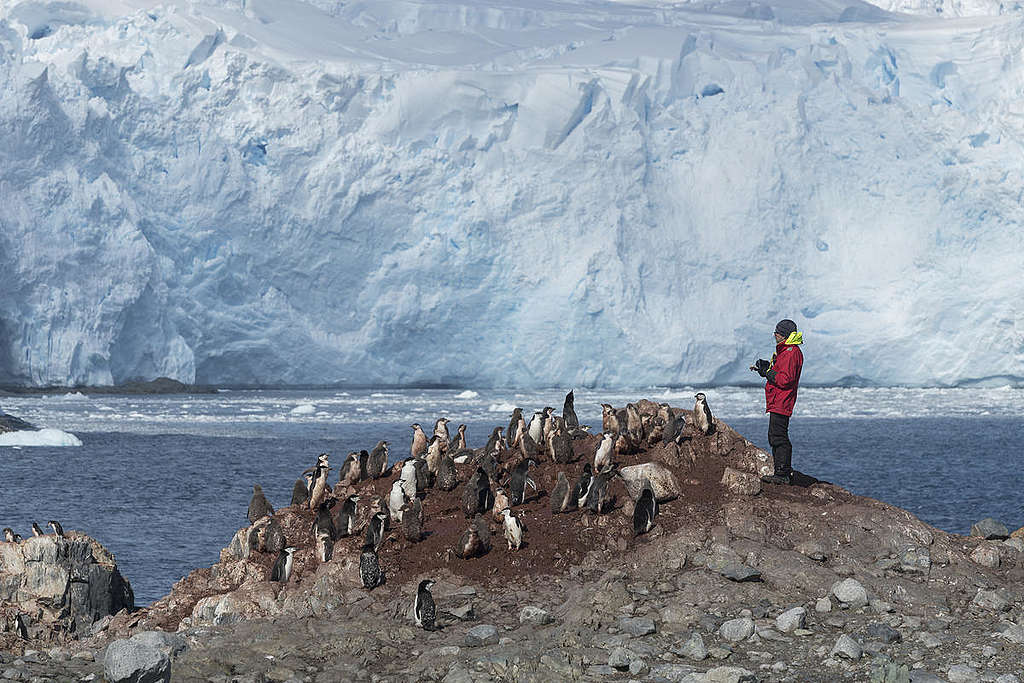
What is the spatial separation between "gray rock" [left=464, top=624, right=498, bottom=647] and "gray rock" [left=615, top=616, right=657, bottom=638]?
860mm

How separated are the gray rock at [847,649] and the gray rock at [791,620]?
389 millimetres

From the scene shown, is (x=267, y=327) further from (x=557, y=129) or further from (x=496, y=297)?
(x=557, y=129)

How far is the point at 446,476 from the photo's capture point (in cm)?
1048

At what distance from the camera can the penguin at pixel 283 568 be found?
9.08 m

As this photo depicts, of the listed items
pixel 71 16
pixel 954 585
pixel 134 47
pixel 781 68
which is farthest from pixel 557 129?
pixel 954 585

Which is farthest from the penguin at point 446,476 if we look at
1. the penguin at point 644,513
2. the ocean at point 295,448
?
the ocean at point 295,448

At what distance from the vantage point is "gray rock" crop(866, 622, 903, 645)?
771 centimetres

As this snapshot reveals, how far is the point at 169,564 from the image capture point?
14.9 m

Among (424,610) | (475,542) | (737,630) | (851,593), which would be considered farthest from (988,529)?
(424,610)

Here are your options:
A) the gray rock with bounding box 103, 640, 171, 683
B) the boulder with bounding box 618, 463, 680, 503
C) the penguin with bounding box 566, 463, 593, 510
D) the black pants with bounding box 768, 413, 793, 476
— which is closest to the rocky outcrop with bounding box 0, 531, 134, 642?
the gray rock with bounding box 103, 640, 171, 683

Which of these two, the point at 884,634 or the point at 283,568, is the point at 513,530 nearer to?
the point at 283,568

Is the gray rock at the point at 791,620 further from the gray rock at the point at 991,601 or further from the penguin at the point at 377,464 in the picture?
the penguin at the point at 377,464

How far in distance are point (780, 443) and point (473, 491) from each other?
2.58 m

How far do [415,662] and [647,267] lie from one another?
35.6 meters
